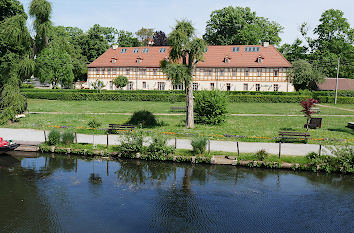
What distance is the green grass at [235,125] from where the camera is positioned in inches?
855

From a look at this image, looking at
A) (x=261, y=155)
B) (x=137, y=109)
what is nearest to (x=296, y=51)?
(x=137, y=109)

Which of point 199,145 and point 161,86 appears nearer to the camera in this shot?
point 199,145

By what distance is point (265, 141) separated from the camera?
64.3 ft

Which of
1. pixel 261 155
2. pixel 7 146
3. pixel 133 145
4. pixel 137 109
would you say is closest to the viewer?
pixel 261 155

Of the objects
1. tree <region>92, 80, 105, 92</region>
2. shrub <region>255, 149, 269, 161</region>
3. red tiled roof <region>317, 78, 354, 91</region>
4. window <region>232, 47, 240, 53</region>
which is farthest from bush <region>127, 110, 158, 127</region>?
red tiled roof <region>317, 78, 354, 91</region>

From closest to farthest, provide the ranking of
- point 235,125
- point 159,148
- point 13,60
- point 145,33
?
1. point 159,148
2. point 235,125
3. point 13,60
4. point 145,33

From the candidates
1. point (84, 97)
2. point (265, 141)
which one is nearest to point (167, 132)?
point (265, 141)

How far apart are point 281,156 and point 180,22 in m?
11.5

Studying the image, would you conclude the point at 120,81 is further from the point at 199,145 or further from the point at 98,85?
the point at 199,145

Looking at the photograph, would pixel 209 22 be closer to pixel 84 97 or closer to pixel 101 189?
pixel 84 97

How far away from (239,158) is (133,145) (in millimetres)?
5719

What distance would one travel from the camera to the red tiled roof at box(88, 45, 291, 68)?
56228 millimetres

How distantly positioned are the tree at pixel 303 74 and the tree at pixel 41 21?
1592 inches

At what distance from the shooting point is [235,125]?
25312 millimetres
